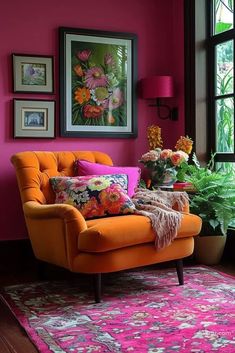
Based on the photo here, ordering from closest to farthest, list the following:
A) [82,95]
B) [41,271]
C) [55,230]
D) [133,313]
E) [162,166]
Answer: [133,313]
[55,230]
[41,271]
[162,166]
[82,95]

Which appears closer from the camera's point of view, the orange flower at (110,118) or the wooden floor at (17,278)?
the wooden floor at (17,278)

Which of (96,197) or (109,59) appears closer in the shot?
(96,197)

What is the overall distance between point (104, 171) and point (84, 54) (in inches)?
44.1

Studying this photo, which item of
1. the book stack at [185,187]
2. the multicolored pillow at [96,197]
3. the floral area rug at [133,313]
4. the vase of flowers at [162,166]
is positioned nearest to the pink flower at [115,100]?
the vase of flowers at [162,166]

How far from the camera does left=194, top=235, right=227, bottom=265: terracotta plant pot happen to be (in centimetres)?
370

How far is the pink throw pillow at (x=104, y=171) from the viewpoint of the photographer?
3480mm

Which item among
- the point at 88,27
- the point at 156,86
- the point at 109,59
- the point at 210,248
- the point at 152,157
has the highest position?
the point at 88,27

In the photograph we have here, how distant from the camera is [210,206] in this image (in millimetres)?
3664

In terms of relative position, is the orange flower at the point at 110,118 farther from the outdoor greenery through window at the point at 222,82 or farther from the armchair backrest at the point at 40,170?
the outdoor greenery through window at the point at 222,82

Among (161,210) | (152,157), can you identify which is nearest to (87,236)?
(161,210)

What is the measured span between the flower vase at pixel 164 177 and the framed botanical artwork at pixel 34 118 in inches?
34.7

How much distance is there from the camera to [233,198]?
3.65 m

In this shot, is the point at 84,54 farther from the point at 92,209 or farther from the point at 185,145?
the point at 92,209

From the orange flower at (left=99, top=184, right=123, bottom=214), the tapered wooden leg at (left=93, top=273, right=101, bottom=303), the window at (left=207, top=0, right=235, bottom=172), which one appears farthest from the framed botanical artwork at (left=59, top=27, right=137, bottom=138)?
the tapered wooden leg at (left=93, top=273, right=101, bottom=303)
